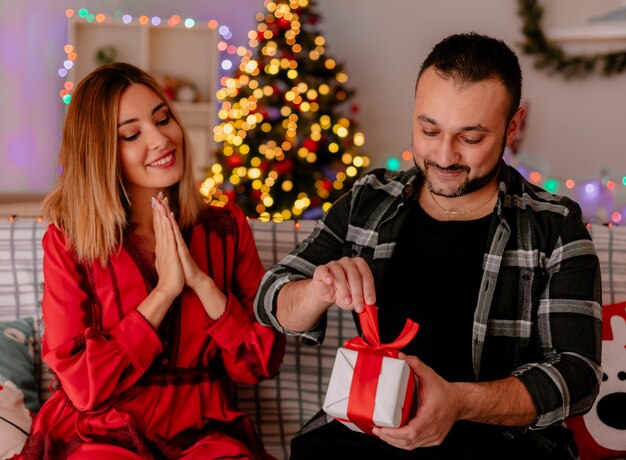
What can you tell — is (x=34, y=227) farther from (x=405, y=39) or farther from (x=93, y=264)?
(x=405, y=39)

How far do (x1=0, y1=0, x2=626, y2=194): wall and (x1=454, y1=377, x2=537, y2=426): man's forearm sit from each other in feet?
12.3

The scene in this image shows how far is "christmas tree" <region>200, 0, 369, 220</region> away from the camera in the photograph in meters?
4.02

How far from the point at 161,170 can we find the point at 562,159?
3741mm

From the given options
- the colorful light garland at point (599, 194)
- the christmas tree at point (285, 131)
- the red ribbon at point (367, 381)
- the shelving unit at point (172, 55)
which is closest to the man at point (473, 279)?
the red ribbon at point (367, 381)

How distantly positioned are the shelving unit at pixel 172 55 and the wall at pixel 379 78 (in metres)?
0.17

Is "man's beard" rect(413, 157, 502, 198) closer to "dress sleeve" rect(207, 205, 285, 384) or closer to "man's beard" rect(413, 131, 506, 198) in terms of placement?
"man's beard" rect(413, 131, 506, 198)

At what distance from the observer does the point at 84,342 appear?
146cm

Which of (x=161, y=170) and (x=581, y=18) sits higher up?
(x=581, y=18)

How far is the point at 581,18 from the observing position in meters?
4.53

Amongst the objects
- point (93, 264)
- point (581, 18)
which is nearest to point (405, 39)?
point (581, 18)

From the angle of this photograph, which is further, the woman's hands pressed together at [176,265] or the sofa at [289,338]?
the sofa at [289,338]

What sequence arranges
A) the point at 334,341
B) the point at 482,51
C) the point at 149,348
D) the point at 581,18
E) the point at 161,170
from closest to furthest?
the point at 482,51
the point at 149,348
the point at 161,170
the point at 334,341
the point at 581,18

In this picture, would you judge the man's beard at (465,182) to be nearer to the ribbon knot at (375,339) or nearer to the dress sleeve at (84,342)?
the ribbon knot at (375,339)

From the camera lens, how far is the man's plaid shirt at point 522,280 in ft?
3.97
